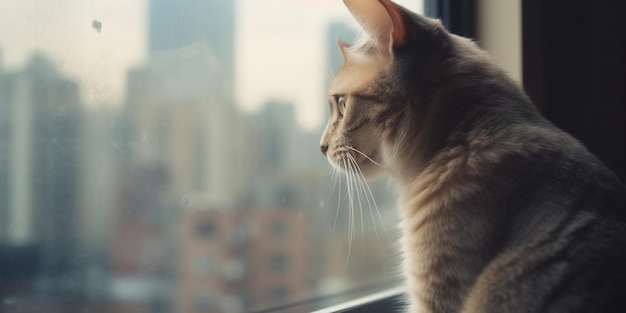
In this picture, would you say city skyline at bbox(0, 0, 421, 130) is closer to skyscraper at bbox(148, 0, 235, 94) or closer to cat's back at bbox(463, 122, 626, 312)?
skyscraper at bbox(148, 0, 235, 94)

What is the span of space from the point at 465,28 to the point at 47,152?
Answer: 1.03 meters

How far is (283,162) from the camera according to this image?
1159 millimetres

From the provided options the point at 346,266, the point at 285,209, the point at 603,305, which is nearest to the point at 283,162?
the point at 285,209

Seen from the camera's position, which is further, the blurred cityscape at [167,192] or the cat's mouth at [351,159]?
the cat's mouth at [351,159]

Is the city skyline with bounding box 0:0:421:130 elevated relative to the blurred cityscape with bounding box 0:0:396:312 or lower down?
elevated

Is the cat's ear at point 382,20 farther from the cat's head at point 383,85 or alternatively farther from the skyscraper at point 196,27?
the skyscraper at point 196,27

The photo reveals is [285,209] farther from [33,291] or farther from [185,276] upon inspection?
[33,291]

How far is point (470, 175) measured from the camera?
2.85 ft

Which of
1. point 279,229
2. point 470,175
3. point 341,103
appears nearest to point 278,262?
point 279,229

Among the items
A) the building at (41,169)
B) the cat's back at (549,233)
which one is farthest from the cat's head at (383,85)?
the building at (41,169)

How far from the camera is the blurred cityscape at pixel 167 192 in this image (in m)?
0.80

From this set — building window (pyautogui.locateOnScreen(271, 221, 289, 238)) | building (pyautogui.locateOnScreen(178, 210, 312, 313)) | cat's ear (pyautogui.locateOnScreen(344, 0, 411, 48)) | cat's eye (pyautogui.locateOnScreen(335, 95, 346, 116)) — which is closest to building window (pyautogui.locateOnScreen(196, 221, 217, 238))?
building (pyautogui.locateOnScreen(178, 210, 312, 313))

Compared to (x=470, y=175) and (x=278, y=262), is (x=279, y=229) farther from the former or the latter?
(x=470, y=175)

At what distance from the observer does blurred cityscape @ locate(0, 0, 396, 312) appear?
804 millimetres
